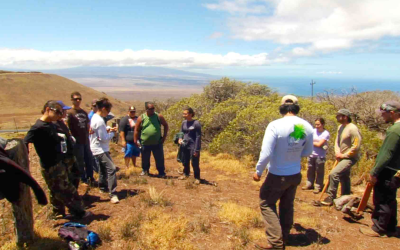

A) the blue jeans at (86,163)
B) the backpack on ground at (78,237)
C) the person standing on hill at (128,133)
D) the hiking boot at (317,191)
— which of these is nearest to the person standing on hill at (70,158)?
the backpack on ground at (78,237)

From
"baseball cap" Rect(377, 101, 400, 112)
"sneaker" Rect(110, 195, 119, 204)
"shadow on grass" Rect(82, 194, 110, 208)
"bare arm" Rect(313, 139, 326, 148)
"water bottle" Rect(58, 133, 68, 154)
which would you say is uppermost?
"baseball cap" Rect(377, 101, 400, 112)

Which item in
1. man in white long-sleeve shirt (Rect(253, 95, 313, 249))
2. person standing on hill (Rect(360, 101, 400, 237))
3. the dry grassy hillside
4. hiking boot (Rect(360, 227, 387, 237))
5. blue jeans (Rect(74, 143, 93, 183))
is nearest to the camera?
man in white long-sleeve shirt (Rect(253, 95, 313, 249))

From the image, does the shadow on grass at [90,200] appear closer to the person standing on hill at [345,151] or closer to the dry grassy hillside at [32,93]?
the person standing on hill at [345,151]

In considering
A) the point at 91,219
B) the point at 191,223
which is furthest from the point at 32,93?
the point at 191,223

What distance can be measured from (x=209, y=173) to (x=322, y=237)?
4160 mm

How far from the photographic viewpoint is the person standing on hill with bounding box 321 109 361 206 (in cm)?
468

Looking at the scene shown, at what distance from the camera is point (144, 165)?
6777mm

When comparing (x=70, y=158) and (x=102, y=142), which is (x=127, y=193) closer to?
A: (x=102, y=142)

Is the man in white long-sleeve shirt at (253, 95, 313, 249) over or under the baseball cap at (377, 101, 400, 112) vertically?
under

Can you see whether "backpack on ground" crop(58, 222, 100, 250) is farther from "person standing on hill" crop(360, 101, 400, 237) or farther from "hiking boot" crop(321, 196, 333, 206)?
"hiking boot" crop(321, 196, 333, 206)

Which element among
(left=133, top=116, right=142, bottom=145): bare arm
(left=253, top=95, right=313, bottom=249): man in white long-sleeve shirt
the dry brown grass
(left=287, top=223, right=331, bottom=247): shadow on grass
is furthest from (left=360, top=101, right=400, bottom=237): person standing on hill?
(left=133, top=116, right=142, bottom=145): bare arm

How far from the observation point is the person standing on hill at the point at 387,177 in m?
3.61

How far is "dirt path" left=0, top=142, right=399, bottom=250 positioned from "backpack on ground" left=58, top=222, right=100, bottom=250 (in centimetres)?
11

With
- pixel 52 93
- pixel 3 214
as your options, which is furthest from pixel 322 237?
pixel 52 93
